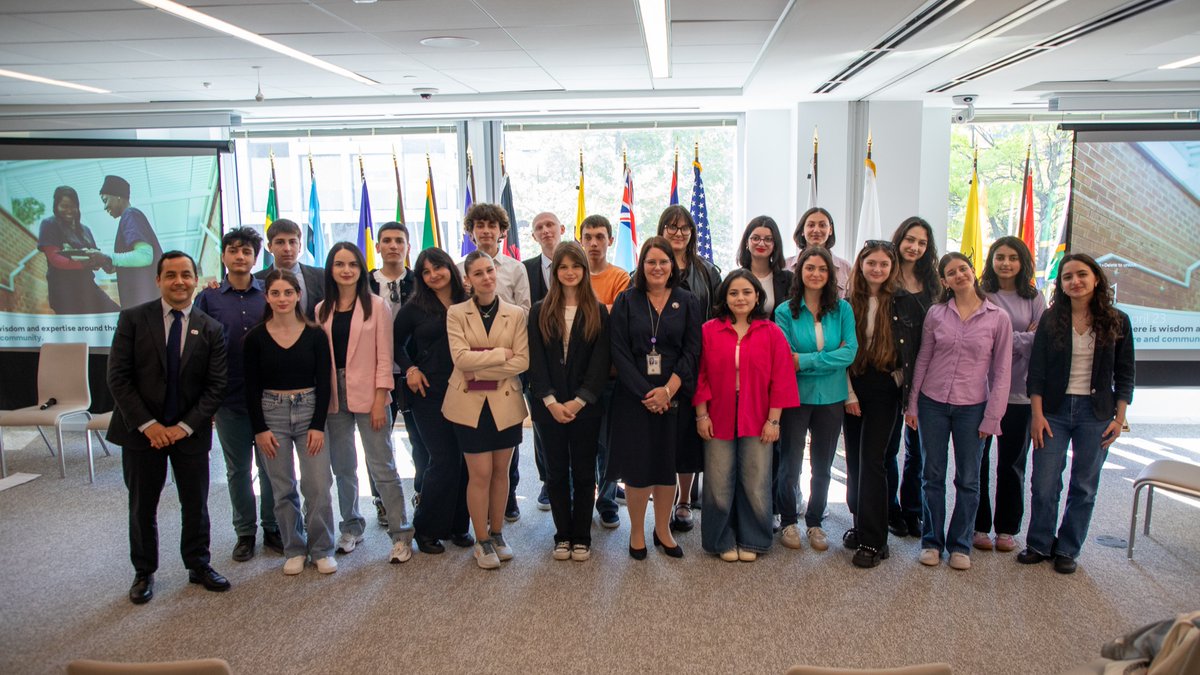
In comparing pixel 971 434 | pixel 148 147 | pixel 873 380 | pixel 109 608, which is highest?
pixel 148 147

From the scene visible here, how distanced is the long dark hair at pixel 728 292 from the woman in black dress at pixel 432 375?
1245 mm

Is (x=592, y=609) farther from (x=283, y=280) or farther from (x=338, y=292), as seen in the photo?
(x=283, y=280)

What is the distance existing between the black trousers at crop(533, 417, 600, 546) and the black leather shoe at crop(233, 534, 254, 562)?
5.10 feet

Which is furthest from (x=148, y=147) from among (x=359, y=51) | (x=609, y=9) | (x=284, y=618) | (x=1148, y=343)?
(x=1148, y=343)

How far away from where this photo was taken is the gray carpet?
2732mm

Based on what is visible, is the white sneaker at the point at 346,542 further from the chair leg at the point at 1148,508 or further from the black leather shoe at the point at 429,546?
the chair leg at the point at 1148,508

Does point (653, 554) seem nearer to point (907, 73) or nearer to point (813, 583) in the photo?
point (813, 583)

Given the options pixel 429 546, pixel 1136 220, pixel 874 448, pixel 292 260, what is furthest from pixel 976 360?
pixel 1136 220

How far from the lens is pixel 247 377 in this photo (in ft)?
Answer: 10.7

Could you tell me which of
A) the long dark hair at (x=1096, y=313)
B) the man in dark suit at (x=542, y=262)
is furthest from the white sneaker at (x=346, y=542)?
the long dark hair at (x=1096, y=313)

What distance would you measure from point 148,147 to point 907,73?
646 centimetres

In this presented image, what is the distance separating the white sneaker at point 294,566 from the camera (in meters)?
3.43

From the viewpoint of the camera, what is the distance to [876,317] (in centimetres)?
340

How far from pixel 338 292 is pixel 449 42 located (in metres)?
2.03
